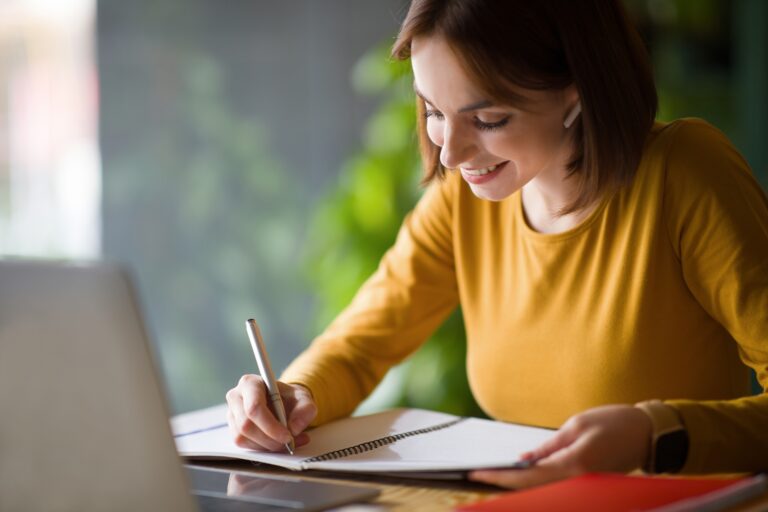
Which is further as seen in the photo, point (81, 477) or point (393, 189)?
point (393, 189)

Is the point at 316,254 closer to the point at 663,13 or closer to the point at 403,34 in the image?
the point at 663,13

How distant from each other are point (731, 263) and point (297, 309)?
8.74ft

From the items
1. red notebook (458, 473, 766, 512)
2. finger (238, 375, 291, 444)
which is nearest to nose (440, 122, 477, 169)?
finger (238, 375, 291, 444)

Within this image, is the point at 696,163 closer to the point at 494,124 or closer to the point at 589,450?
the point at 494,124

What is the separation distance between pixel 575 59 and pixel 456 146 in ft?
0.61

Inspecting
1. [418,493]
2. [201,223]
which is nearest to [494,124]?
[418,493]

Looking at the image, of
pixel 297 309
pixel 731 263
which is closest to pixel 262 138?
pixel 297 309

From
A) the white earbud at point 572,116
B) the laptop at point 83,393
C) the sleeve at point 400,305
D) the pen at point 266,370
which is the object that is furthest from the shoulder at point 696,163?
the laptop at point 83,393

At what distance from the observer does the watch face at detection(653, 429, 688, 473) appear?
3.26ft

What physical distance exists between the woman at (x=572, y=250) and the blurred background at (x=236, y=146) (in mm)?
1330

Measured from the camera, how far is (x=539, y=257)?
1.45m

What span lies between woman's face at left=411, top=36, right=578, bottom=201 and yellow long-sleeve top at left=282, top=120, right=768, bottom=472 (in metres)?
0.14

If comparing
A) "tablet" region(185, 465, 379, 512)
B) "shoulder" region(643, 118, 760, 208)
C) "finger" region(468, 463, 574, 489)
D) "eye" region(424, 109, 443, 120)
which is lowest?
"finger" region(468, 463, 574, 489)

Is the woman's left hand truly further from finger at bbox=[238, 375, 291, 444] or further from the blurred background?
the blurred background
